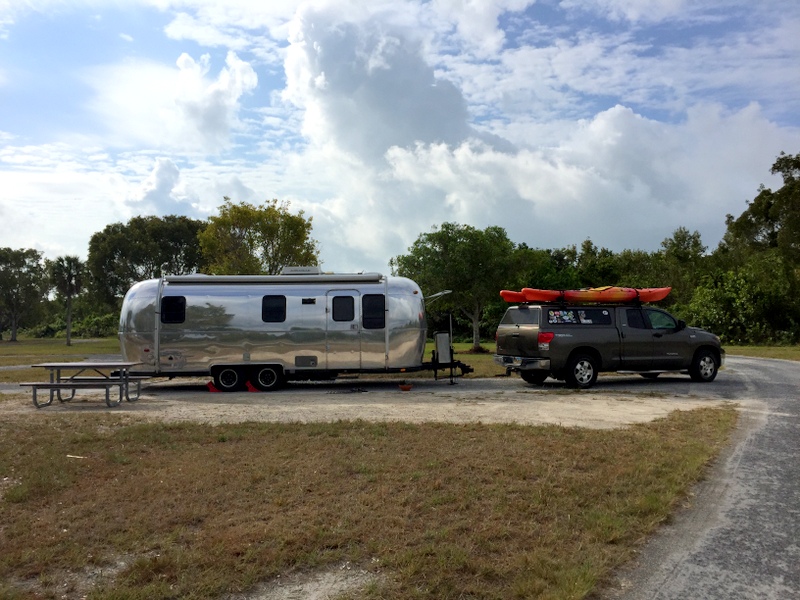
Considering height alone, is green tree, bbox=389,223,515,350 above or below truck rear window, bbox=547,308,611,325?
above

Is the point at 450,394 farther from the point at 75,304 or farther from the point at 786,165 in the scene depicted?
the point at 75,304

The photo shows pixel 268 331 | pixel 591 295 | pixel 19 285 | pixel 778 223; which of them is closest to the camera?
pixel 268 331

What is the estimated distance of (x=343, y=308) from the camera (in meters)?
15.6

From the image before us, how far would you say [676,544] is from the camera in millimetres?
5152

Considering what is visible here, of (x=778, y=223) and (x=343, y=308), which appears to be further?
(x=778, y=223)

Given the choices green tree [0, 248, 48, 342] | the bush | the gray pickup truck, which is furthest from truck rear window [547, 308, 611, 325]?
the bush

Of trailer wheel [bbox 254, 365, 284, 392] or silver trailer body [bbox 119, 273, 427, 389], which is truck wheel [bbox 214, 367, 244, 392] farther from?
trailer wheel [bbox 254, 365, 284, 392]

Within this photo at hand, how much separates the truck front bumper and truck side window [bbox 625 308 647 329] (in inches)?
90.9

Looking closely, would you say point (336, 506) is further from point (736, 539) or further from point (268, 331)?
point (268, 331)

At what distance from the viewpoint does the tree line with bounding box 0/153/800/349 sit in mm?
30938

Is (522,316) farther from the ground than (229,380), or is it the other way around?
(522,316)

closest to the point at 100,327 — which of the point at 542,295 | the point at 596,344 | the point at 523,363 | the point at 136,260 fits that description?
the point at 136,260

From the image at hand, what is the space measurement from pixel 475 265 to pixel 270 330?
17.2 m

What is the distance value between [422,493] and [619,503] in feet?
5.41
